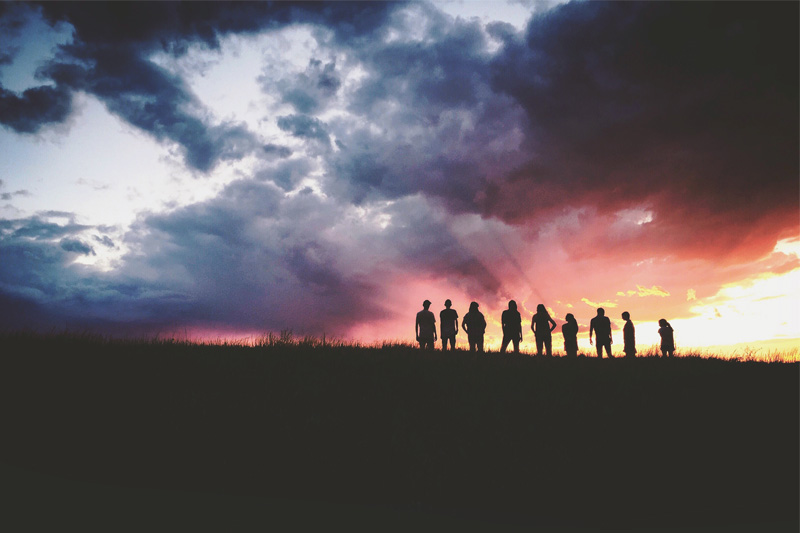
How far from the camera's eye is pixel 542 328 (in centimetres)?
1447

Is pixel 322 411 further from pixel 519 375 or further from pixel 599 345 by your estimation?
pixel 599 345

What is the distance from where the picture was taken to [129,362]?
31.1ft

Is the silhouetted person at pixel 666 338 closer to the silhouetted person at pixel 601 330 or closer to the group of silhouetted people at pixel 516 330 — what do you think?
the group of silhouetted people at pixel 516 330

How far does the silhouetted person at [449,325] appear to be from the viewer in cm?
1424

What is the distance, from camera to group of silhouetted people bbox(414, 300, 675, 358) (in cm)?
1399

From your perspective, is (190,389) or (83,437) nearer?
(83,437)

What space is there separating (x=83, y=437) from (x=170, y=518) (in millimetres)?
3569

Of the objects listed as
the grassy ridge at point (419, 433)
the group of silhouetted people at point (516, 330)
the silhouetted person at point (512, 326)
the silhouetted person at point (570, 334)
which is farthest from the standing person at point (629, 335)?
the grassy ridge at point (419, 433)

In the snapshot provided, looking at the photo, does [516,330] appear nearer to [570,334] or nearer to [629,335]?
[570,334]

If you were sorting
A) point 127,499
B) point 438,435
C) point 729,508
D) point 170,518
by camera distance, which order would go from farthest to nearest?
point 438,435, point 729,508, point 127,499, point 170,518

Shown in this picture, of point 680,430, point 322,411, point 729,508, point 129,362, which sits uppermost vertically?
point 129,362

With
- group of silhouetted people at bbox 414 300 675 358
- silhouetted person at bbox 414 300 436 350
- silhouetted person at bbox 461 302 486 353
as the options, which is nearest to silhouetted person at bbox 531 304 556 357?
group of silhouetted people at bbox 414 300 675 358

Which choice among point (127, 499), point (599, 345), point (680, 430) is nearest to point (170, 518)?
point (127, 499)

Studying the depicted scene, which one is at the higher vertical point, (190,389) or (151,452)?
(190,389)
